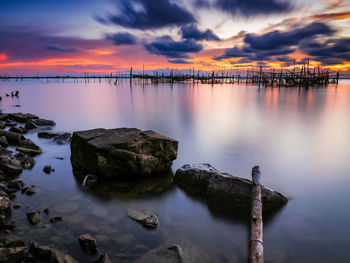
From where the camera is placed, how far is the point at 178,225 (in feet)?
16.8

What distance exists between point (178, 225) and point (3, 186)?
14.9 ft

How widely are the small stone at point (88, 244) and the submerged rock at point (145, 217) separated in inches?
43.5

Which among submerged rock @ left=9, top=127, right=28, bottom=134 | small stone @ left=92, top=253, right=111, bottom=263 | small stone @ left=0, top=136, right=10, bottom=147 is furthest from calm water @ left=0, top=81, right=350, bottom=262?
submerged rock @ left=9, top=127, right=28, bottom=134

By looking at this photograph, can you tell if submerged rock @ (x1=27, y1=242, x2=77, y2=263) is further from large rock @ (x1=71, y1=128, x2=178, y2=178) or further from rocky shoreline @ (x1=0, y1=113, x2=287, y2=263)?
large rock @ (x1=71, y1=128, x2=178, y2=178)

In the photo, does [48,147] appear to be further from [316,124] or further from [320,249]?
[316,124]

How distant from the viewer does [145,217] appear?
5.20 metres

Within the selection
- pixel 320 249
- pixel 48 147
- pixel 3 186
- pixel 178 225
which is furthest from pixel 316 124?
pixel 3 186

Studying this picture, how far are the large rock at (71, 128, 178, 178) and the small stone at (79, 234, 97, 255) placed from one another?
2.97 metres

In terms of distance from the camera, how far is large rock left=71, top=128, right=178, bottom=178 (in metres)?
7.04

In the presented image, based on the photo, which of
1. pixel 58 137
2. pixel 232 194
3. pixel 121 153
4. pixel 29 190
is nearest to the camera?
pixel 232 194

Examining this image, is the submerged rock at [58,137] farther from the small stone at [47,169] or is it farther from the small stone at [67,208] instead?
the small stone at [67,208]

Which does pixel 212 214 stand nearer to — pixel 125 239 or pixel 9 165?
pixel 125 239

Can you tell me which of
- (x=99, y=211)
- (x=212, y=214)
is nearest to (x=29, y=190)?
(x=99, y=211)

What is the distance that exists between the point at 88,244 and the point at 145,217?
1.36 metres
